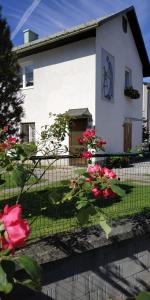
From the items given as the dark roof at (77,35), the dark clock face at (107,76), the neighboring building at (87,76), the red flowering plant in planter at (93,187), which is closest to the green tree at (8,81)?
the red flowering plant in planter at (93,187)

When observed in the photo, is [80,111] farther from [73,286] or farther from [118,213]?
[73,286]

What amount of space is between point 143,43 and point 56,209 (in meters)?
17.2

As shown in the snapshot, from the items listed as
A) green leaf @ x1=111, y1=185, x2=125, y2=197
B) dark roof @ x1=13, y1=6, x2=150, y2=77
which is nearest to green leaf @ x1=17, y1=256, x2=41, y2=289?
green leaf @ x1=111, y1=185, x2=125, y2=197

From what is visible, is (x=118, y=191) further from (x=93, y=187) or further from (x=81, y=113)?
(x=81, y=113)

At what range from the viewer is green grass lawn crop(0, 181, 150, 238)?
393 cm

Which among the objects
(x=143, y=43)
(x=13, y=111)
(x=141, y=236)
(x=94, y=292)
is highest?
(x=143, y=43)

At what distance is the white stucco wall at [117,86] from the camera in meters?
15.8

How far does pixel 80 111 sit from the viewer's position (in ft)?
50.1

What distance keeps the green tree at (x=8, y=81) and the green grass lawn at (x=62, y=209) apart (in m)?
1.90

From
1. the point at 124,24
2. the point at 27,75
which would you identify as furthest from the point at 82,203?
the point at 124,24

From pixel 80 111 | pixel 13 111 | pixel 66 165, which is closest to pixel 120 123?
pixel 80 111

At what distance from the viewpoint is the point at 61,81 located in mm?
16406

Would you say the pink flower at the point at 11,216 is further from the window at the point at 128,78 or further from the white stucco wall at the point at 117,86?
the window at the point at 128,78

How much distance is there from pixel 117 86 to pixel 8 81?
41.1ft
